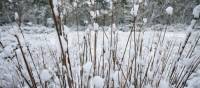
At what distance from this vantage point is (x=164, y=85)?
1.07 m

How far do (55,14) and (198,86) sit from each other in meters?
1.71

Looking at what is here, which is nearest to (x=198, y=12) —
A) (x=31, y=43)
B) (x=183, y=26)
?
(x=31, y=43)

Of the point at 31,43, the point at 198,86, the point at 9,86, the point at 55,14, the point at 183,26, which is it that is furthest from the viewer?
the point at 183,26

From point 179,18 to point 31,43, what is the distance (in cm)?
503

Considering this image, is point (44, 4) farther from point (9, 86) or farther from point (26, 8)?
point (9, 86)

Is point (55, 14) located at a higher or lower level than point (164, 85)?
higher

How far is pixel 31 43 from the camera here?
4.97 meters

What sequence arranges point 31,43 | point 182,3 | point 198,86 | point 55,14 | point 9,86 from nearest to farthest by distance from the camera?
point 55,14 → point 198,86 → point 9,86 → point 31,43 → point 182,3

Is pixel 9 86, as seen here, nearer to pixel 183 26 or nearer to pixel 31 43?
pixel 31 43

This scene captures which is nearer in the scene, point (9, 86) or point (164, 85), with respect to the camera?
point (164, 85)

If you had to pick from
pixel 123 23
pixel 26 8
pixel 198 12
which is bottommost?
pixel 123 23

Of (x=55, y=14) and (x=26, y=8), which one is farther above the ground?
(x=55, y=14)

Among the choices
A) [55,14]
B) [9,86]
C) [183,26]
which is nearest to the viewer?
[55,14]

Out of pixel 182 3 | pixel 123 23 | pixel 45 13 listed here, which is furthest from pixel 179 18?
pixel 45 13
